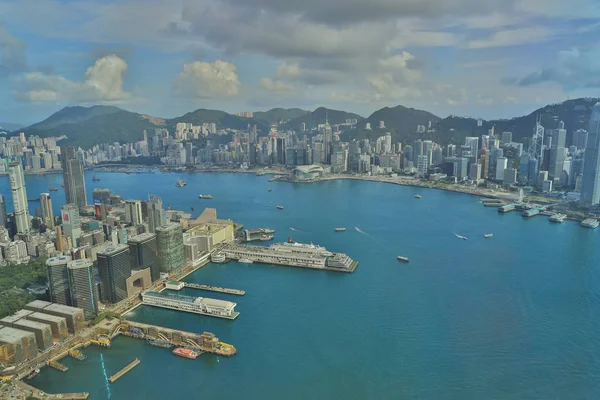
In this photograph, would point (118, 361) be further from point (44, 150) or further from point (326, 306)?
point (44, 150)

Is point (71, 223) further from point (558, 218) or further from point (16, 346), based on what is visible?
point (558, 218)

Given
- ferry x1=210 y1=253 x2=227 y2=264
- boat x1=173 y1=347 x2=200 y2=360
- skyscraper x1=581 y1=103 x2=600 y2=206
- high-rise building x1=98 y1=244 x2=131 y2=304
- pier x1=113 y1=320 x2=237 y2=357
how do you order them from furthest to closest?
skyscraper x1=581 y1=103 x2=600 y2=206 < ferry x1=210 y1=253 x2=227 y2=264 < high-rise building x1=98 y1=244 x2=131 y2=304 < pier x1=113 y1=320 x2=237 y2=357 < boat x1=173 y1=347 x2=200 y2=360

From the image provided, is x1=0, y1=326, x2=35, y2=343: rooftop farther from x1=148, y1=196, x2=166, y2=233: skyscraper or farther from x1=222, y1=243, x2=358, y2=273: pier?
x1=148, y1=196, x2=166, y2=233: skyscraper

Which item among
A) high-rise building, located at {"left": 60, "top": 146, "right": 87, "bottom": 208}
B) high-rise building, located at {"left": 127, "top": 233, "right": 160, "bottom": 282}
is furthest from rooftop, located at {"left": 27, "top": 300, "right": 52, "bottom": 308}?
high-rise building, located at {"left": 60, "top": 146, "right": 87, "bottom": 208}

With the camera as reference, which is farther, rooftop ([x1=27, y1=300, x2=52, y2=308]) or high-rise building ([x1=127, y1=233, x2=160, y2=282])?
high-rise building ([x1=127, y1=233, x2=160, y2=282])

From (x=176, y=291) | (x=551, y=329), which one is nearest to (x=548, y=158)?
(x=551, y=329)

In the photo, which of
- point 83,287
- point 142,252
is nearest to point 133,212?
point 142,252

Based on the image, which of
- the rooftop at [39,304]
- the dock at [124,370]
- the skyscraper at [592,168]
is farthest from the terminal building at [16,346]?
the skyscraper at [592,168]
